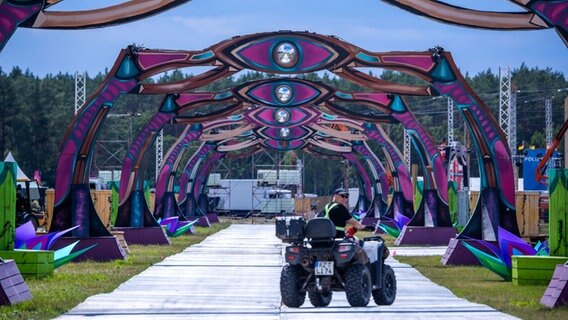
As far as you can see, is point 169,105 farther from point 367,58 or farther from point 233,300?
point 233,300

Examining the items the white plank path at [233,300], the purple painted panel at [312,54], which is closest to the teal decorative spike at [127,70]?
the purple painted panel at [312,54]

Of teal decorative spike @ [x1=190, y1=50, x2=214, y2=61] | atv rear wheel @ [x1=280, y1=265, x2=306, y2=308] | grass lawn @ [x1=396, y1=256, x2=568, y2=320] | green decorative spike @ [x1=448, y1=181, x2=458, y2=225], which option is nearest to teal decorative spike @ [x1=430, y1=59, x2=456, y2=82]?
grass lawn @ [x1=396, y1=256, x2=568, y2=320]

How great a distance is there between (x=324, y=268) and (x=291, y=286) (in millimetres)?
617

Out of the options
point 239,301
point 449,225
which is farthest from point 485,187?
point 449,225

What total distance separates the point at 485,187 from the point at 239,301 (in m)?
10.3

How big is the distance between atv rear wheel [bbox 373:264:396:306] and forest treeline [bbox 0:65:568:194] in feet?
215

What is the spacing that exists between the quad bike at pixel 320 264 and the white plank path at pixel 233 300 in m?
0.23

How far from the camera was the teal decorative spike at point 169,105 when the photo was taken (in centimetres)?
4097

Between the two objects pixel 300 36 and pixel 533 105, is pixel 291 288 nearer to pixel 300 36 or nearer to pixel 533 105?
pixel 300 36

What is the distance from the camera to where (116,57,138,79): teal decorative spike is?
3116 cm

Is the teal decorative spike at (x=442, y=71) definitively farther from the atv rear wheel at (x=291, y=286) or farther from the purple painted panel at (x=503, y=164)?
the atv rear wheel at (x=291, y=286)

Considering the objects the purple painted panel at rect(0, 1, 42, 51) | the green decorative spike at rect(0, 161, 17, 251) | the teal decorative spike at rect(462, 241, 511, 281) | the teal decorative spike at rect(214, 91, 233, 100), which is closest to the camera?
the purple painted panel at rect(0, 1, 42, 51)

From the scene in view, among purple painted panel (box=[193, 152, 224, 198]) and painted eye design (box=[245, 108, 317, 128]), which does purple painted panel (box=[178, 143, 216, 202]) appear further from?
painted eye design (box=[245, 108, 317, 128])

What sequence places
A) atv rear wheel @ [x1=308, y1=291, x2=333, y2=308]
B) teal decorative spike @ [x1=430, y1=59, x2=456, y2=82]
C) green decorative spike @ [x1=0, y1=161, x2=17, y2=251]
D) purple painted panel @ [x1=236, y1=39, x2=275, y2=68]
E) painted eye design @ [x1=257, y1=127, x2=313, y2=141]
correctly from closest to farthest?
atv rear wheel @ [x1=308, y1=291, x2=333, y2=308] < green decorative spike @ [x1=0, y1=161, x2=17, y2=251] < purple painted panel @ [x1=236, y1=39, x2=275, y2=68] < teal decorative spike @ [x1=430, y1=59, x2=456, y2=82] < painted eye design @ [x1=257, y1=127, x2=313, y2=141]
